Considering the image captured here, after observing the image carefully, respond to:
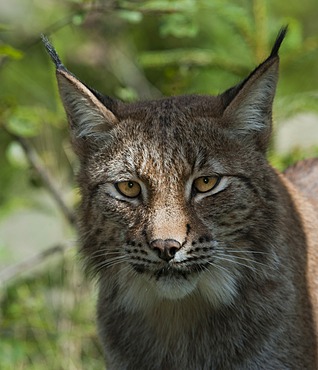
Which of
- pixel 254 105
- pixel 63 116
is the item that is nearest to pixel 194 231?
pixel 254 105

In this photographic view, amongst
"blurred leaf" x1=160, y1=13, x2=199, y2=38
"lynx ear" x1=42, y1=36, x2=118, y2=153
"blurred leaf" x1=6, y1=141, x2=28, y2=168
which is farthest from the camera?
"blurred leaf" x1=6, y1=141, x2=28, y2=168

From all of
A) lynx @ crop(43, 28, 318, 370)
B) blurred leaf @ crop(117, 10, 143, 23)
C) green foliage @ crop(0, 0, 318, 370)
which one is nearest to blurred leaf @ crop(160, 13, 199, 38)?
green foliage @ crop(0, 0, 318, 370)

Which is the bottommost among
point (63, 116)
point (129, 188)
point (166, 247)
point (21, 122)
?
point (166, 247)

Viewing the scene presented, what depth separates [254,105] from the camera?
541cm

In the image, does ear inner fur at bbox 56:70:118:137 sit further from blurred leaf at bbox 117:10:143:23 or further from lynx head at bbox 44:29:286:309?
blurred leaf at bbox 117:10:143:23

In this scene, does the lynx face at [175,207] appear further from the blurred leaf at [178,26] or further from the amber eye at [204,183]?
the blurred leaf at [178,26]

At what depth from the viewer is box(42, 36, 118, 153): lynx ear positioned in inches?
216

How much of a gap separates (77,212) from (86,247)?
9.7 inches

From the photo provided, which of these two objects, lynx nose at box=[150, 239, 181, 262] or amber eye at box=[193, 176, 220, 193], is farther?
amber eye at box=[193, 176, 220, 193]

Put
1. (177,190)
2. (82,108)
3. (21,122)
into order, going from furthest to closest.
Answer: (21,122)
(82,108)
(177,190)

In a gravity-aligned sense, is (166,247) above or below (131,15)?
below

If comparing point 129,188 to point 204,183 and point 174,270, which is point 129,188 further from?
point 174,270

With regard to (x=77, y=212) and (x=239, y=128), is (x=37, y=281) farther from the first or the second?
(x=239, y=128)

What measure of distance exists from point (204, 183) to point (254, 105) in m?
0.56
